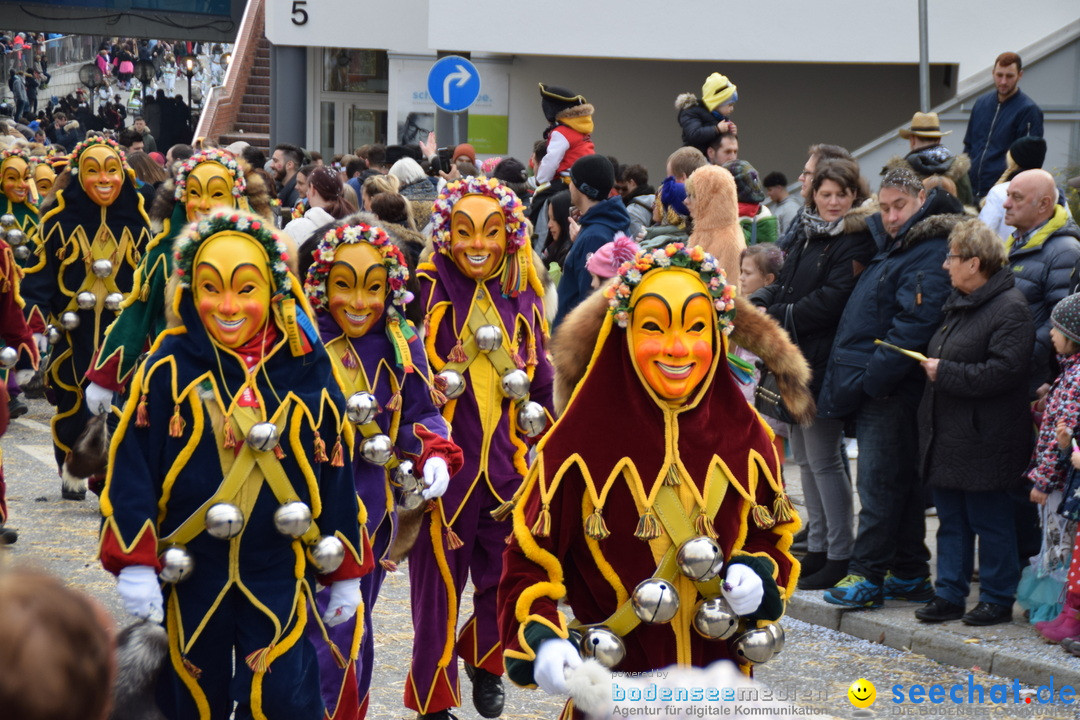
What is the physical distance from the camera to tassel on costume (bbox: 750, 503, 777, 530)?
3863 mm

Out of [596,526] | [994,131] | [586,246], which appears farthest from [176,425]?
[994,131]

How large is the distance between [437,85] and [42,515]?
6.02 m

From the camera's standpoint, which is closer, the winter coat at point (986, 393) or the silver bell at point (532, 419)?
the silver bell at point (532, 419)

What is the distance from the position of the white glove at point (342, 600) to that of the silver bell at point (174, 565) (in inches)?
19.6

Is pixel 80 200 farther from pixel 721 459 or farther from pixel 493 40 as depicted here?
pixel 493 40

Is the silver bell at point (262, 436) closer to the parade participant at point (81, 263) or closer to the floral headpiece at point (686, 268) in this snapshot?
the floral headpiece at point (686, 268)

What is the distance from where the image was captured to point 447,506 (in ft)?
19.4

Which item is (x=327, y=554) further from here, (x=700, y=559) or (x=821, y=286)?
(x=821, y=286)

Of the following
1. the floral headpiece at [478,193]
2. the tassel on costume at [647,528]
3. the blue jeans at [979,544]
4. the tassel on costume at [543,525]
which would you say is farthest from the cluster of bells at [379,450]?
the blue jeans at [979,544]

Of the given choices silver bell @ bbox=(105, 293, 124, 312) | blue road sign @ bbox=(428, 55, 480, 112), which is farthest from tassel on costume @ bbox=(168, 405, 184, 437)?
blue road sign @ bbox=(428, 55, 480, 112)

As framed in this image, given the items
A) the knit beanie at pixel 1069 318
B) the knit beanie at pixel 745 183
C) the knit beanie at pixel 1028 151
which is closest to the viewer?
the knit beanie at pixel 1069 318

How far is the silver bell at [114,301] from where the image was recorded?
9.11 metres

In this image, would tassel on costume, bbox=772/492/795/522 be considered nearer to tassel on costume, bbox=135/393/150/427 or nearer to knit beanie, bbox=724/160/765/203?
tassel on costume, bbox=135/393/150/427

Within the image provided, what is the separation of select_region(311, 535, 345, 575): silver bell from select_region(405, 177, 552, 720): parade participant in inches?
57.9
